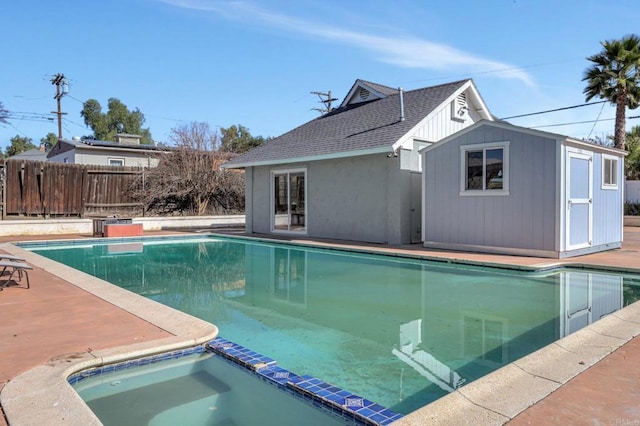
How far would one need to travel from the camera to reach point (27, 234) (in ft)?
54.4

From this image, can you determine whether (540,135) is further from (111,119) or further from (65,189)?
(111,119)

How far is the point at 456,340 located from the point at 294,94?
114 ft

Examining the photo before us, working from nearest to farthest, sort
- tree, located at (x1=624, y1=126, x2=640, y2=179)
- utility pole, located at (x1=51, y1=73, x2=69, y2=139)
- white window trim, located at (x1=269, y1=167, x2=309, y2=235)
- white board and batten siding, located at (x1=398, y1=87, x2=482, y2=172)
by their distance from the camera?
white board and batten siding, located at (x1=398, y1=87, x2=482, y2=172) < white window trim, located at (x1=269, y1=167, x2=309, y2=235) < tree, located at (x1=624, y1=126, x2=640, y2=179) < utility pole, located at (x1=51, y1=73, x2=69, y2=139)

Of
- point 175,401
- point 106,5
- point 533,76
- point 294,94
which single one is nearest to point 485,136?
point 175,401

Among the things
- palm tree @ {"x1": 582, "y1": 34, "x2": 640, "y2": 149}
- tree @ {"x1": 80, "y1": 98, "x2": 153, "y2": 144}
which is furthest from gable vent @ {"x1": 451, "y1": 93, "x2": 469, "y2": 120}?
tree @ {"x1": 80, "y1": 98, "x2": 153, "y2": 144}

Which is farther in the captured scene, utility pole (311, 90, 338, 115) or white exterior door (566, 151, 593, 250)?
utility pole (311, 90, 338, 115)

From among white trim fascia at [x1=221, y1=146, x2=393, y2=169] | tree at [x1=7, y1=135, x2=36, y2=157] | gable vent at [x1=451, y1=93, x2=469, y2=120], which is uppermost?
tree at [x1=7, y1=135, x2=36, y2=157]

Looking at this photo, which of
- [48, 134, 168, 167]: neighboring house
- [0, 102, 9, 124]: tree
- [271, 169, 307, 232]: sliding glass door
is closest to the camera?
→ [271, 169, 307, 232]: sliding glass door

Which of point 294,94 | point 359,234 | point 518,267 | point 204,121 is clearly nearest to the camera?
point 518,267

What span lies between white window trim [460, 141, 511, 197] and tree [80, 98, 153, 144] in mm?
51653

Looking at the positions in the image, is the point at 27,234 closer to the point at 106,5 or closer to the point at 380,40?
the point at 106,5

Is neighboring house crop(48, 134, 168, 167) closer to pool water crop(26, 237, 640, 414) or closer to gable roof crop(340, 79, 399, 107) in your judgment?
gable roof crop(340, 79, 399, 107)

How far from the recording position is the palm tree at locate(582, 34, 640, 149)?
20.8 m

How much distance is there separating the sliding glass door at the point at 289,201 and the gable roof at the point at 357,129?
826mm
